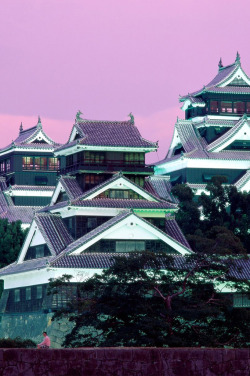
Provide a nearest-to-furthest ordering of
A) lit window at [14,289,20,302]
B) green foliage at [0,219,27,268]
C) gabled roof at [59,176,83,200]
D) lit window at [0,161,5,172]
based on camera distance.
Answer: gabled roof at [59,176,83,200] < lit window at [14,289,20,302] < green foliage at [0,219,27,268] < lit window at [0,161,5,172]

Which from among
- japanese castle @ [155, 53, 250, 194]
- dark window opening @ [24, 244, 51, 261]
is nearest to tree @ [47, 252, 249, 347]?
dark window opening @ [24, 244, 51, 261]

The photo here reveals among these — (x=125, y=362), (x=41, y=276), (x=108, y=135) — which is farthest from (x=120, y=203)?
(x=125, y=362)

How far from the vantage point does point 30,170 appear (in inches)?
3772

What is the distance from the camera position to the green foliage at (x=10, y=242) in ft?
222

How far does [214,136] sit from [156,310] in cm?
4871

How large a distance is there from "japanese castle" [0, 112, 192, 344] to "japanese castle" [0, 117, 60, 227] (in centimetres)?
2737

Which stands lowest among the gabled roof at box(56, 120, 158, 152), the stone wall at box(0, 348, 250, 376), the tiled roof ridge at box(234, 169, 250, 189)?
the stone wall at box(0, 348, 250, 376)

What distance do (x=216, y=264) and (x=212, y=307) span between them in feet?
9.77

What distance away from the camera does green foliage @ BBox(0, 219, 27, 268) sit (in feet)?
222

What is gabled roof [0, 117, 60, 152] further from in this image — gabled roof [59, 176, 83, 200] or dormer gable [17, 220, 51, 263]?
dormer gable [17, 220, 51, 263]

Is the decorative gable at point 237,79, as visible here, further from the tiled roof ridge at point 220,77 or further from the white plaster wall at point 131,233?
the white plaster wall at point 131,233

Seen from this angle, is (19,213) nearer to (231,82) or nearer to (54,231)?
(231,82)

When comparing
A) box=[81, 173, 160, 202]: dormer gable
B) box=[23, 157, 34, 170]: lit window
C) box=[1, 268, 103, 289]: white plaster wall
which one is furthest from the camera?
box=[23, 157, 34, 170]: lit window

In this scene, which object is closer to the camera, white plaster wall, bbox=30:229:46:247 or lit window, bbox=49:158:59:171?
white plaster wall, bbox=30:229:46:247
